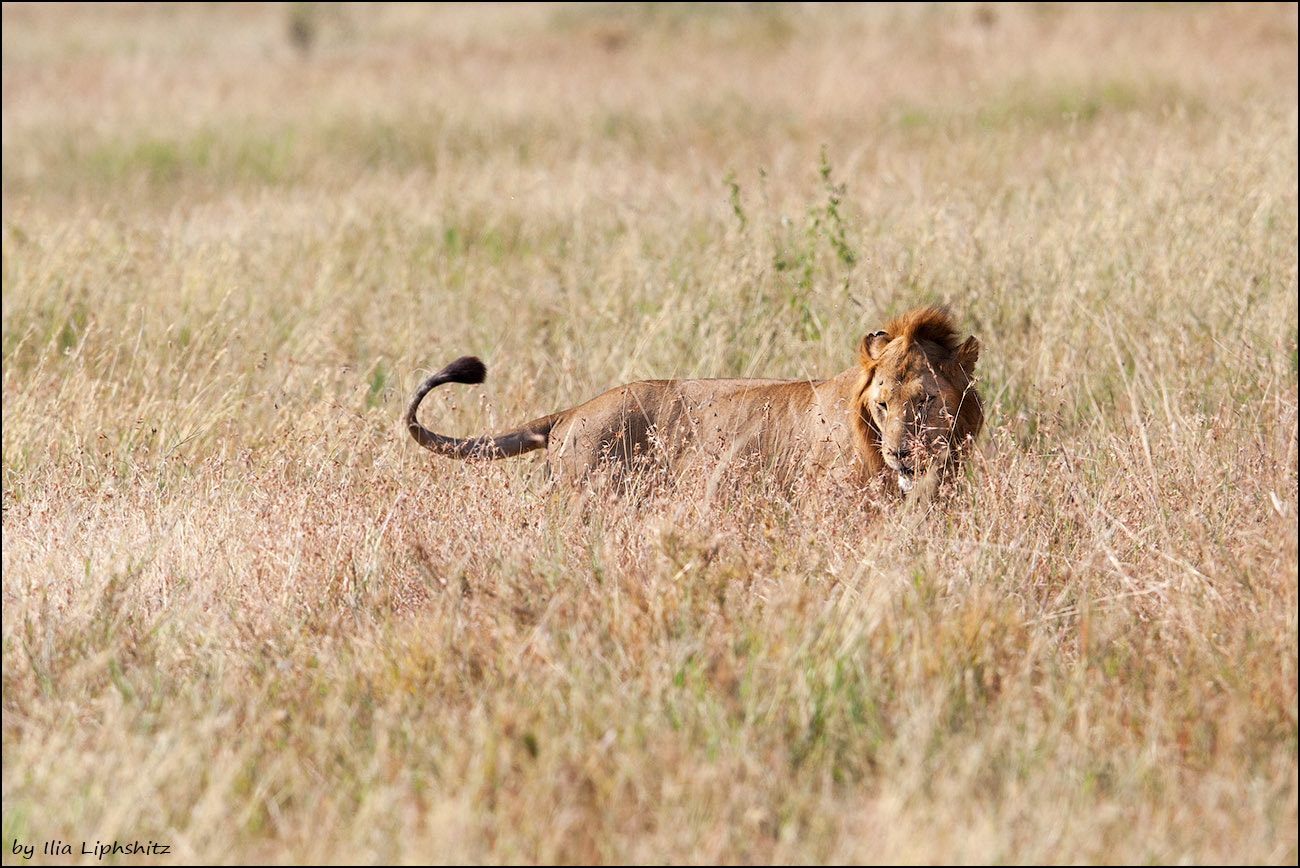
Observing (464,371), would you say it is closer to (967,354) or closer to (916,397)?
(916,397)

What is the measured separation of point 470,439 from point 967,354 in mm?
1672

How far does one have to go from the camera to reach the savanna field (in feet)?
8.28

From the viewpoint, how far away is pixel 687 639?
3066 millimetres

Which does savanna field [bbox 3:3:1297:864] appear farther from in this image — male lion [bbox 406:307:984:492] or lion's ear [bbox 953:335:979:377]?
lion's ear [bbox 953:335:979:377]

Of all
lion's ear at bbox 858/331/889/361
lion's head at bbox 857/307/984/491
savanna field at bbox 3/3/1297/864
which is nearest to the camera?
savanna field at bbox 3/3/1297/864

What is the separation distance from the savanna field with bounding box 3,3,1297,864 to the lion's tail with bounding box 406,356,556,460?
11 centimetres

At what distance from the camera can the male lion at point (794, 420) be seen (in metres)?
3.89

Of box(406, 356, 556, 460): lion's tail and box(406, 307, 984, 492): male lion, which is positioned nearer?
box(406, 307, 984, 492): male lion

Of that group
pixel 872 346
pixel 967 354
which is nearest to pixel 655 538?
pixel 872 346

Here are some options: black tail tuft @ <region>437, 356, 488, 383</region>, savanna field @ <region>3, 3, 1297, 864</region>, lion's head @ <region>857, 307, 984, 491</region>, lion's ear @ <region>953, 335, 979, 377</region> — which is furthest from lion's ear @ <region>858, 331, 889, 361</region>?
black tail tuft @ <region>437, 356, 488, 383</region>

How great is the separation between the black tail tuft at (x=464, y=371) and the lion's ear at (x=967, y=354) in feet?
5.05

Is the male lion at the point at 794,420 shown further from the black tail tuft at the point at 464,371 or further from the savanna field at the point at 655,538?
the savanna field at the point at 655,538

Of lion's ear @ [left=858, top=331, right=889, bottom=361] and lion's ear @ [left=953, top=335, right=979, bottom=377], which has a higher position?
lion's ear @ [left=858, top=331, right=889, bottom=361]

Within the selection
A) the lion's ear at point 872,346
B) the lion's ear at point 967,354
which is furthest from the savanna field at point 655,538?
the lion's ear at point 872,346
